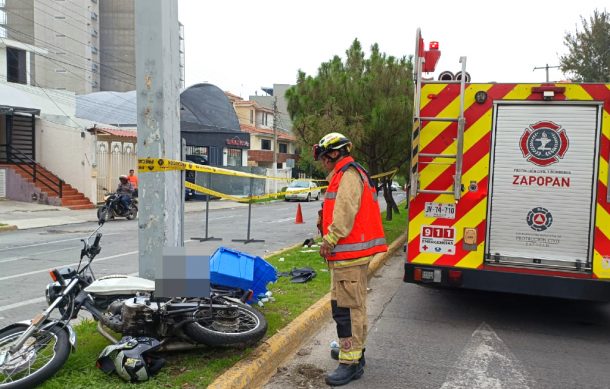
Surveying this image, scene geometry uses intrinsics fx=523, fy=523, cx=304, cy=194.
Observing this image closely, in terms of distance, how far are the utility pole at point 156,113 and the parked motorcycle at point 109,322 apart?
0.45 m

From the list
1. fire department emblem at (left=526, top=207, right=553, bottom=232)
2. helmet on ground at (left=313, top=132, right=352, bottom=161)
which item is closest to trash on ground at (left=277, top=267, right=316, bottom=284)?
fire department emblem at (left=526, top=207, right=553, bottom=232)

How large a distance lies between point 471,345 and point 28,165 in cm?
2306

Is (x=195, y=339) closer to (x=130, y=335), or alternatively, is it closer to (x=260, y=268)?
(x=130, y=335)

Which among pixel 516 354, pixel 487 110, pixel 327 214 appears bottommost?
pixel 516 354

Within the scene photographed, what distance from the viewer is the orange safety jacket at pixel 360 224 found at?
4.10 metres

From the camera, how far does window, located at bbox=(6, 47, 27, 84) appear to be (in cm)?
2498

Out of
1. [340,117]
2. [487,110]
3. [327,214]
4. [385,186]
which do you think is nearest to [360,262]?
[327,214]

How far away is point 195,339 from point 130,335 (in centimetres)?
48

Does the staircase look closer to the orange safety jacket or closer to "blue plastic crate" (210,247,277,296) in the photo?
"blue plastic crate" (210,247,277,296)

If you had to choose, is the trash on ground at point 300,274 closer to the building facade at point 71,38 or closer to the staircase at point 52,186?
the staircase at point 52,186

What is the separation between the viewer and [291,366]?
448 cm

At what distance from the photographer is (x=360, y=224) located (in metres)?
4.15

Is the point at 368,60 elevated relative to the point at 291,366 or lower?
elevated

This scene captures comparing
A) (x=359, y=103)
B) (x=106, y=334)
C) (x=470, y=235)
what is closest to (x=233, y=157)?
(x=359, y=103)
